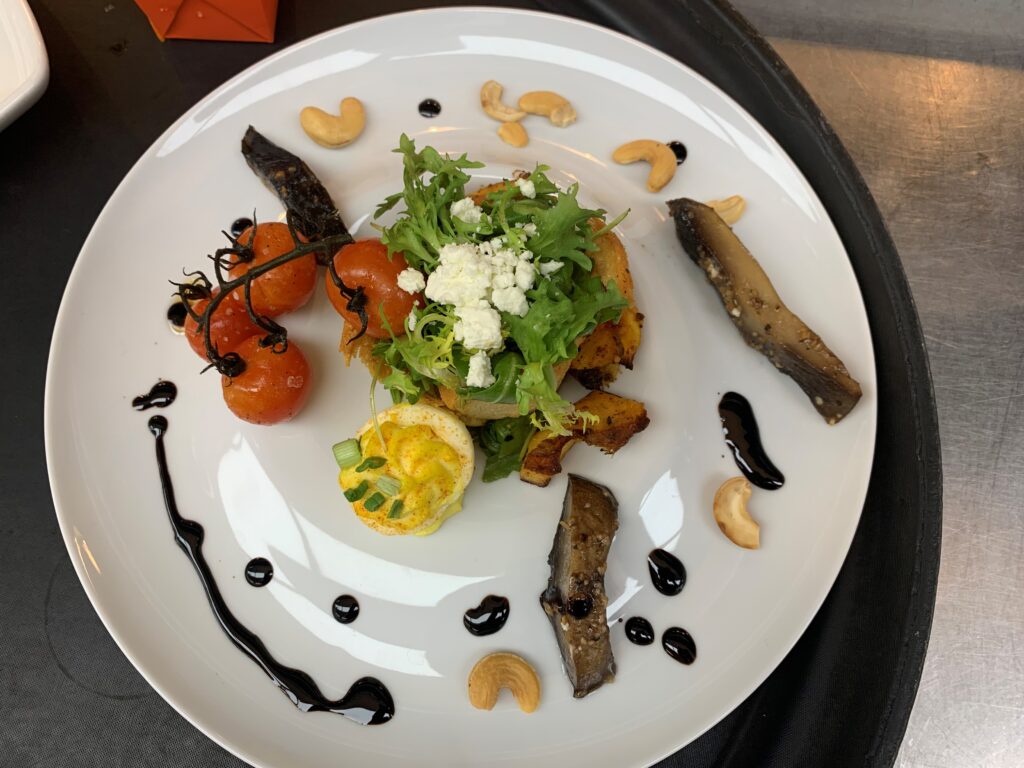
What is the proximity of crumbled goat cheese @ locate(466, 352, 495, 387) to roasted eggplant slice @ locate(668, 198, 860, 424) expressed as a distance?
884 millimetres

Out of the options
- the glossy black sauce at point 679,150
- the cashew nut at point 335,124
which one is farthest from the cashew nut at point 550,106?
the cashew nut at point 335,124

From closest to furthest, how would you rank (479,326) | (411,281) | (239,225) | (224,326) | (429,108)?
(479,326), (411,281), (224,326), (239,225), (429,108)

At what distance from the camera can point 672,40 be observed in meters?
2.54

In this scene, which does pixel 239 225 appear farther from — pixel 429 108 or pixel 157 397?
pixel 429 108

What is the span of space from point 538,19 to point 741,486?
71.4 inches

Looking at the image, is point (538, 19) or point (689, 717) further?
point (538, 19)

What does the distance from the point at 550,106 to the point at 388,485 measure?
4.83ft

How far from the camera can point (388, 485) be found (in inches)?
75.5

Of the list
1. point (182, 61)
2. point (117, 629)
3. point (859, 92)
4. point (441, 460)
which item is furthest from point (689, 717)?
point (182, 61)

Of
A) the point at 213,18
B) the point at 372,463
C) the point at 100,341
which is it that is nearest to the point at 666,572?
the point at 372,463

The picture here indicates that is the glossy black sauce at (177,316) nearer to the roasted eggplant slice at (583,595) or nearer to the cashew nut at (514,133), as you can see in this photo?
the cashew nut at (514,133)

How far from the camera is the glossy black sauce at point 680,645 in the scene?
196 centimetres

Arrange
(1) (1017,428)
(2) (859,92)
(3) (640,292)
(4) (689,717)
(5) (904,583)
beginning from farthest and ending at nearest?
(2) (859,92) < (1) (1017,428) < (3) (640,292) < (5) (904,583) < (4) (689,717)

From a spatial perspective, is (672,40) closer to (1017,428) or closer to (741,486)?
(741,486)
